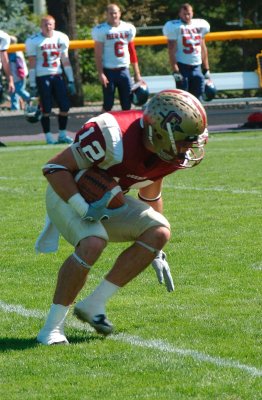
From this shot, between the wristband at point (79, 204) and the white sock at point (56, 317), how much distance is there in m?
0.43

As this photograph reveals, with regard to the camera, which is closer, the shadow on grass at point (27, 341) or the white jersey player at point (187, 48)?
the shadow on grass at point (27, 341)

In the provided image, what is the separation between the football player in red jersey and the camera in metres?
4.92

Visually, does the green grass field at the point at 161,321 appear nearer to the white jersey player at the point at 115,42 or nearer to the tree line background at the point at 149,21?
the white jersey player at the point at 115,42

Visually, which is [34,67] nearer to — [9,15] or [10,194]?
[10,194]

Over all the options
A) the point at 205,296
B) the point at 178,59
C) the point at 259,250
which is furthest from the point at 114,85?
the point at 205,296

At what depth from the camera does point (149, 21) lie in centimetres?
3444

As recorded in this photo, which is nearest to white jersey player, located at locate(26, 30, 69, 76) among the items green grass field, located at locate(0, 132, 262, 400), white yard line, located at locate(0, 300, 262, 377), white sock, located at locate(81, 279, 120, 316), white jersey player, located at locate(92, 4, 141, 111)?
white jersey player, located at locate(92, 4, 141, 111)

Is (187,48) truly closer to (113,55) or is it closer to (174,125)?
(113,55)

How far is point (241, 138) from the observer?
15.6 metres

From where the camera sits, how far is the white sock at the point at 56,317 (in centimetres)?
502

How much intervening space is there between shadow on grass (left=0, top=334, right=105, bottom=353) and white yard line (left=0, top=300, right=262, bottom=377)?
0.10m

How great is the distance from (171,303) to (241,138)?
A: 33.0 feet

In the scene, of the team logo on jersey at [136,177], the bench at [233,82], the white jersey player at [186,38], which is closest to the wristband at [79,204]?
the team logo on jersey at [136,177]

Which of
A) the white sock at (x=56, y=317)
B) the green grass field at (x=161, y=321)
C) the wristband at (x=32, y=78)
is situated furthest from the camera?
the wristband at (x=32, y=78)
